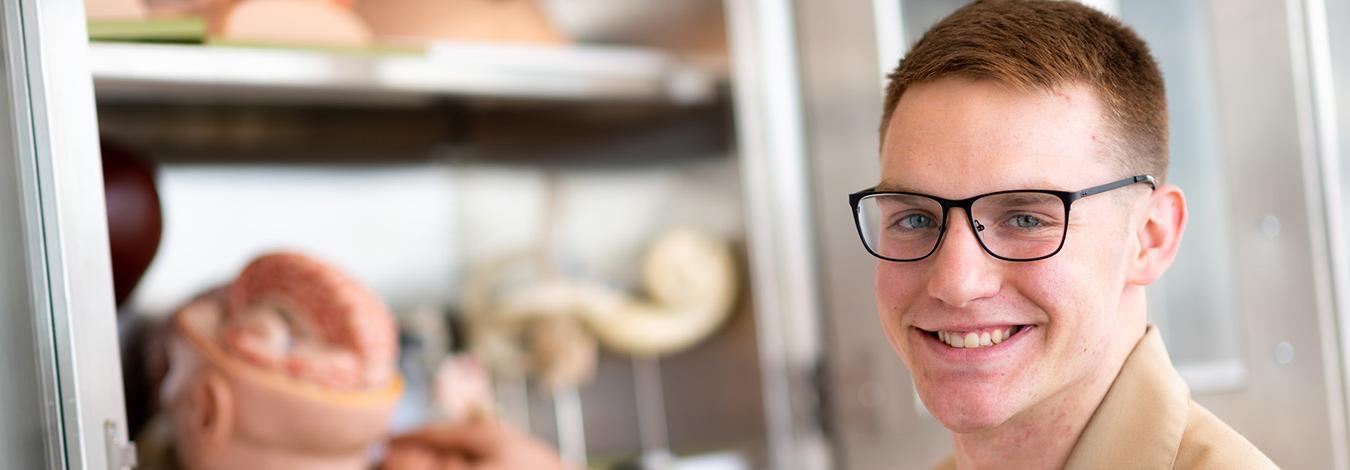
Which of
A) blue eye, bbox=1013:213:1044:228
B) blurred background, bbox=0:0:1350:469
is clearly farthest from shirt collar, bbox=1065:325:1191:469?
blurred background, bbox=0:0:1350:469

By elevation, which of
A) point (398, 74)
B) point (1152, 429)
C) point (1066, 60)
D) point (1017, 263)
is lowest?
point (1152, 429)

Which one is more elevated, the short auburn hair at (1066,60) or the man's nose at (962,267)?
the short auburn hair at (1066,60)

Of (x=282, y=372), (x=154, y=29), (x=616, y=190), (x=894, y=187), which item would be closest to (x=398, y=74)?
(x=154, y=29)

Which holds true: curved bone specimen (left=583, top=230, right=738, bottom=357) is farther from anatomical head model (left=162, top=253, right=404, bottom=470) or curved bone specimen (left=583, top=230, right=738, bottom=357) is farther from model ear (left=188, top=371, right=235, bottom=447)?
model ear (left=188, top=371, right=235, bottom=447)

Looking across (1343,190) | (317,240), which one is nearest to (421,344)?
(317,240)

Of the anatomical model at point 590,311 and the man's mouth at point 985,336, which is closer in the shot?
the man's mouth at point 985,336

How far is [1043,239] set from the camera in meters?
0.70

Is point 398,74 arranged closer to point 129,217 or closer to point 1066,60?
point 129,217

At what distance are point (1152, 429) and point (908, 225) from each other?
0.18 m

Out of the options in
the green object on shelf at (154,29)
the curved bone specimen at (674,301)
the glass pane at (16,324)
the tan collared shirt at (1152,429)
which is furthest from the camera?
the curved bone specimen at (674,301)

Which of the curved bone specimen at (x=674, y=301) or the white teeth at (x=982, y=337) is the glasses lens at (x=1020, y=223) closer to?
the white teeth at (x=982, y=337)

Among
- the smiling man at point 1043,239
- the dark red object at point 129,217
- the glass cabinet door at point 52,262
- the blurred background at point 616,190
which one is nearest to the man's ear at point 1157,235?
the smiling man at point 1043,239

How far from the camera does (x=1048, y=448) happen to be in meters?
0.74

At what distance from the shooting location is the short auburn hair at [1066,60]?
710mm
